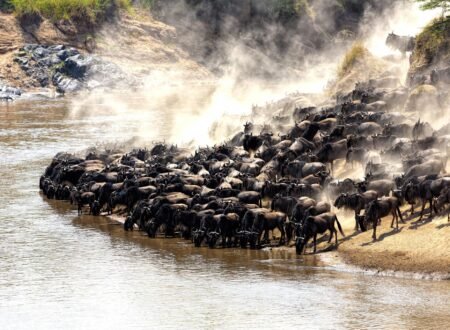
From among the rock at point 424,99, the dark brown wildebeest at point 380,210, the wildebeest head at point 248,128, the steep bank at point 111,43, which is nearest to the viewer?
the dark brown wildebeest at point 380,210

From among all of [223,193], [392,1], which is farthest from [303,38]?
[223,193]

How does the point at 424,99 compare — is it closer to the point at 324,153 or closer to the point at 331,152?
the point at 331,152

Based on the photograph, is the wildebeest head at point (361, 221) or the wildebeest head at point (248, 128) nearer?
the wildebeest head at point (361, 221)

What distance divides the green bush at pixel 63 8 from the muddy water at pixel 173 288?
240 ft

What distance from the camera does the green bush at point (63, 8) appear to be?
359 feet

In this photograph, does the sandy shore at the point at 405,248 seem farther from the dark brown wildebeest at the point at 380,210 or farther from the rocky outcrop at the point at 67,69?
the rocky outcrop at the point at 67,69

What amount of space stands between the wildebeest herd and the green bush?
6341 cm

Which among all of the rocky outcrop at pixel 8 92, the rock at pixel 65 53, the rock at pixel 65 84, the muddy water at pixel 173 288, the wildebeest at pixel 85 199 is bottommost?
the muddy water at pixel 173 288

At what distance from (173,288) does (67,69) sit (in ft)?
249

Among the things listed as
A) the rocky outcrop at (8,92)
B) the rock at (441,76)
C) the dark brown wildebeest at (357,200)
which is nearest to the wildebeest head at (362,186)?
the dark brown wildebeest at (357,200)

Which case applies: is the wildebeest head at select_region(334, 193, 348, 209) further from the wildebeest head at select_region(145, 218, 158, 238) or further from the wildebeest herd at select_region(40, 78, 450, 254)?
the wildebeest head at select_region(145, 218, 158, 238)

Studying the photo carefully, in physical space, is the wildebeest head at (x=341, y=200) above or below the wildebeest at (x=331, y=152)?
below

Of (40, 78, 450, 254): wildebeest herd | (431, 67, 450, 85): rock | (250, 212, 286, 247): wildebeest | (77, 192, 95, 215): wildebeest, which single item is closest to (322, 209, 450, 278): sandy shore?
(40, 78, 450, 254): wildebeest herd

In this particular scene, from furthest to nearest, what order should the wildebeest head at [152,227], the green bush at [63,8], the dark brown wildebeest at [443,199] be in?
the green bush at [63,8] < the wildebeest head at [152,227] < the dark brown wildebeest at [443,199]
